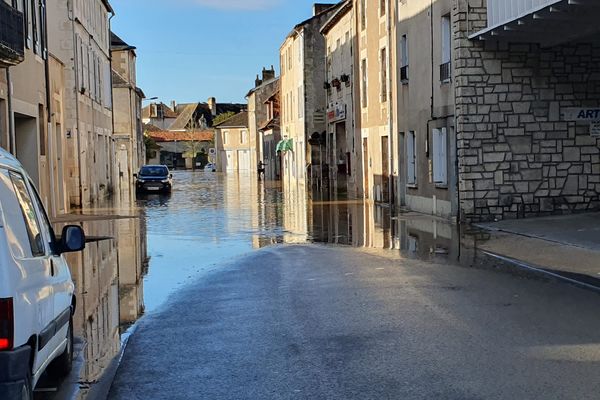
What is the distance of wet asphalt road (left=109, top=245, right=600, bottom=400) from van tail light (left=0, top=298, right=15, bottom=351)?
68.4 inches

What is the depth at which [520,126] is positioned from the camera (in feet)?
60.2

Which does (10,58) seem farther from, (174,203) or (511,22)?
(174,203)

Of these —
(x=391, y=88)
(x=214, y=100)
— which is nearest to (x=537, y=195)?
(x=391, y=88)

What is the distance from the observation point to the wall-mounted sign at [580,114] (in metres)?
18.5

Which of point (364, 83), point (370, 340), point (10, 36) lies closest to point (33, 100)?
point (10, 36)

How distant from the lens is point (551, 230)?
15.6 meters

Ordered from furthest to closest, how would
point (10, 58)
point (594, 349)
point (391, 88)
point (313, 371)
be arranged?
point (391, 88) < point (10, 58) < point (594, 349) < point (313, 371)

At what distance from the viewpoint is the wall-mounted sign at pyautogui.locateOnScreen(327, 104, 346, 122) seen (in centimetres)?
3584

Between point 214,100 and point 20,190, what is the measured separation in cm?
13339

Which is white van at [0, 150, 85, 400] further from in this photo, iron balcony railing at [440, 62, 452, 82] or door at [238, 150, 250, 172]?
door at [238, 150, 250, 172]

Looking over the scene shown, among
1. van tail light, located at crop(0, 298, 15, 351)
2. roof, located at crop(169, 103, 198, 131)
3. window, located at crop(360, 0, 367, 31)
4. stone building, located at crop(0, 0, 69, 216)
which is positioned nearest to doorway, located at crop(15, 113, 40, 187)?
stone building, located at crop(0, 0, 69, 216)

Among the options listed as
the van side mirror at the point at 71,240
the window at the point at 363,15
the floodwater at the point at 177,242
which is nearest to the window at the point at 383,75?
the window at the point at 363,15

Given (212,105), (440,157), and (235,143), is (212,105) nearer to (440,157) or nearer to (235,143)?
(235,143)

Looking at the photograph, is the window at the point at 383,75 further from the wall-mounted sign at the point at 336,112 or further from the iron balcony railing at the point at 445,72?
the iron balcony railing at the point at 445,72
